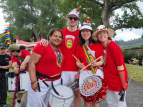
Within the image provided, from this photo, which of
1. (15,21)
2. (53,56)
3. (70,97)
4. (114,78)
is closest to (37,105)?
(70,97)

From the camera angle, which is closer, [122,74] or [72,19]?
[122,74]

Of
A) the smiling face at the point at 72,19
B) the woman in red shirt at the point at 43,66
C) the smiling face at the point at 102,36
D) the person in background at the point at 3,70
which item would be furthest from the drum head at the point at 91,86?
the person in background at the point at 3,70

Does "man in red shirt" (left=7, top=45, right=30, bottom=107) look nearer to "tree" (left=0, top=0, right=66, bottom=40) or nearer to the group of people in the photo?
the group of people

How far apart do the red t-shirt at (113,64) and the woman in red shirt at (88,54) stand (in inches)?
5.8

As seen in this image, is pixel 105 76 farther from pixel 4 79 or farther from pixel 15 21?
pixel 15 21

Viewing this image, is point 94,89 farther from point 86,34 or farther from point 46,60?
point 86,34

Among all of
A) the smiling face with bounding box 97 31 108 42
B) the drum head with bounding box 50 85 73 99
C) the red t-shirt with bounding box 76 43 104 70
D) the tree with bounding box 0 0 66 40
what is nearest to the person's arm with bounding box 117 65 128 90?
the red t-shirt with bounding box 76 43 104 70

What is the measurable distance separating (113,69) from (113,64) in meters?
0.10

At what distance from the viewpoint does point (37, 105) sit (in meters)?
2.41

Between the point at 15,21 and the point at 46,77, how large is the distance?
30974 mm

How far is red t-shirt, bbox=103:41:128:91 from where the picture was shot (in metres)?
2.47

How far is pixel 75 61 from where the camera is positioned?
9.87ft

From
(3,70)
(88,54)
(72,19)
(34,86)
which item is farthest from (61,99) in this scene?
(3,70)

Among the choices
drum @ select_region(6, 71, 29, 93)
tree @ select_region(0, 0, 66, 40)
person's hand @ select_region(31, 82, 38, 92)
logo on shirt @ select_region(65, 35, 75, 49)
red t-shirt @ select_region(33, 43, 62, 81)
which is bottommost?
drum @ select_region(6, 71, 29, 93)
